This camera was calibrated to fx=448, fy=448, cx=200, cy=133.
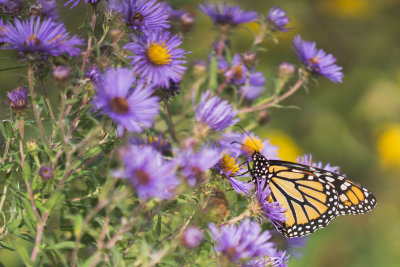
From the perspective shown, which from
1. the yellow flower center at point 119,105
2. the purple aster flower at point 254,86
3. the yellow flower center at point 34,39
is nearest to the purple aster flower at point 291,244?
the purple aster flower at point 254,86

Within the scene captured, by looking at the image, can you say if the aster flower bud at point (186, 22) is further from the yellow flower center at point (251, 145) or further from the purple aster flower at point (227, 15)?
the yellow flower center at point (251, 145)

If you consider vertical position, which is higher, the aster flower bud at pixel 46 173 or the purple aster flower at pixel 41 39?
the purple aster flower at pixel 41 39

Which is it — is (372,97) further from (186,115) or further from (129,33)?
(129,33)

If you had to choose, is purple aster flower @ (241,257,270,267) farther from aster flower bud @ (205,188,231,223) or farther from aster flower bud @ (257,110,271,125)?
aster flower bud @ (257,110,271,125)

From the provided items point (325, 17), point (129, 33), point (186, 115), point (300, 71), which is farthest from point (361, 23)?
point (129, 33)

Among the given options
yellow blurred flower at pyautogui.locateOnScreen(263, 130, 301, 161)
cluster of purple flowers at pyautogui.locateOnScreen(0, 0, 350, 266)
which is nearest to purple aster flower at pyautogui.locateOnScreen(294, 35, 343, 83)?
cluster of purple flowers at pyautogui.locateOnScreen(0, 0, 350, 266)

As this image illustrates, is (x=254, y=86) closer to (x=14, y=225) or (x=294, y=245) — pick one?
(x=294, y=245)
